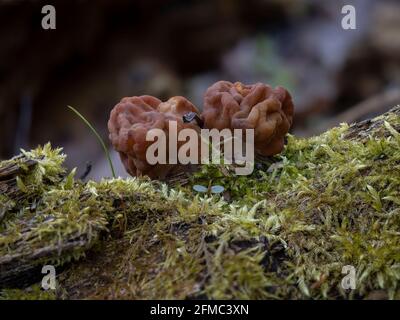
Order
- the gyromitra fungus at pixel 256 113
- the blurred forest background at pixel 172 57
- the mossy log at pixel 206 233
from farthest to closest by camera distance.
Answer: the blurred forest background at pixel 172 57 → the gyromitra fungus at pixel 256 113 → the mossy log at pixel 206 233

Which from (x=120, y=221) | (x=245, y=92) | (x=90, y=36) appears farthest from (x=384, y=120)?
(x=90, y=36)

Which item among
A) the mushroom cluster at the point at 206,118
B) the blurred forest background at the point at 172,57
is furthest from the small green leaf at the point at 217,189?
the blurred forest background at the point at 172,57

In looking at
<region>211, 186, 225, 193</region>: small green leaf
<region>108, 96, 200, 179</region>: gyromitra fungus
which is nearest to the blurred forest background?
<region>108, 96, 200, 179</region>: gyromitra fungus

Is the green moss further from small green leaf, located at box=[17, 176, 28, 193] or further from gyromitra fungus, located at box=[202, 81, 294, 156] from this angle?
gyromitra fungus, located at box=[202, 81, 294, 156]

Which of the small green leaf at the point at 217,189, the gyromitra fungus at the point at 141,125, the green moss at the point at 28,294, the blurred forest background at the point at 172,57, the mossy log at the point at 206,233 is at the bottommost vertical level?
the green moss at the point at 28,294

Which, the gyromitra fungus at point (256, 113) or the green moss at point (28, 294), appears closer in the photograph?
the green moss at point (28, 294)

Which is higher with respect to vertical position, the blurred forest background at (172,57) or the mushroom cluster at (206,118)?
the blurred forest background at (172,57)

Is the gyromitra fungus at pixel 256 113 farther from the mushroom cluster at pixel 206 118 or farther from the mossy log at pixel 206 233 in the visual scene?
the mossy log at pixel 206 233

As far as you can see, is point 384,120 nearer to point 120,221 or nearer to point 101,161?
point 120,221
